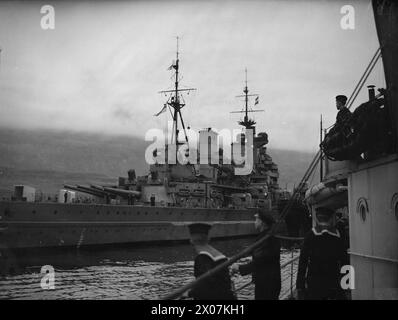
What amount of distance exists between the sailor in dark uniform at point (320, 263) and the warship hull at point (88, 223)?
1515 centimetres

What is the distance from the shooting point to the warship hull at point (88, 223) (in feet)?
52.1

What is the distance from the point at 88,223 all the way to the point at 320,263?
16.0 metres

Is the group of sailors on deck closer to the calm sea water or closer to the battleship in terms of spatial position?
the calm sea water

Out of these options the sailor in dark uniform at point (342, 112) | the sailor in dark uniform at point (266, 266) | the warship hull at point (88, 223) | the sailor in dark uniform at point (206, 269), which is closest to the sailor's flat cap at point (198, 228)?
the sailor in dark uniform at point (206, 269)

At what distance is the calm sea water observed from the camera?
8.52 metres

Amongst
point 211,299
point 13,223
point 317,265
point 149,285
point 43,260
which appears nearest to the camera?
point 211,299

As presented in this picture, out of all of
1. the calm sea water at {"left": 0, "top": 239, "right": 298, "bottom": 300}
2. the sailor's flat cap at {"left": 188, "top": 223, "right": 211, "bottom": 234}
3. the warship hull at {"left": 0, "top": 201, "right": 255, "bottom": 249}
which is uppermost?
the sailor's flat cap at {"left": 188, "top": 223, "right": 211, "bottom": 234}

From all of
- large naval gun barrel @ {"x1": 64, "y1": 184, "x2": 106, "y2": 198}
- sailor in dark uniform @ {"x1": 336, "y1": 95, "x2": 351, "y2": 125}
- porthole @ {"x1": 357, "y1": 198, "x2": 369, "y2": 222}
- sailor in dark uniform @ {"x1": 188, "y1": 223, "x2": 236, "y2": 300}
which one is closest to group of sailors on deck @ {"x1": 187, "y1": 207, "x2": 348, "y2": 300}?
sailor in dark uniform @ {"x1": 188, "y1": 223, "x2": 236, "y2": 300}

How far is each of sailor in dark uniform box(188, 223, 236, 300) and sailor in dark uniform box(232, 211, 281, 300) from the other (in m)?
0.41

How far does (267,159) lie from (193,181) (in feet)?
39.1
